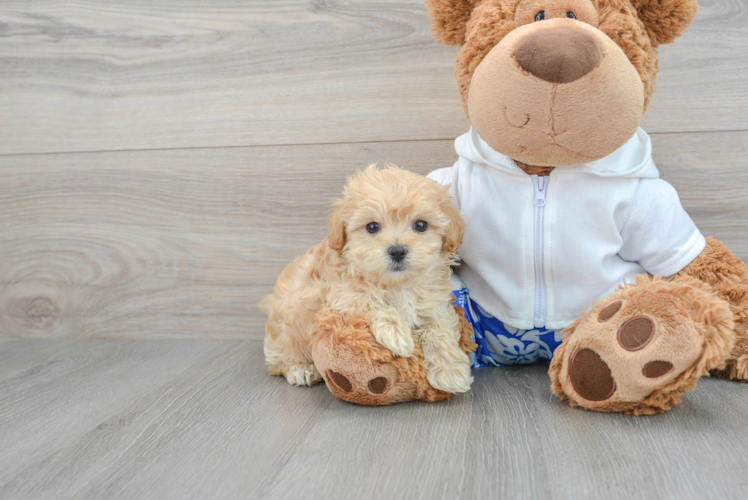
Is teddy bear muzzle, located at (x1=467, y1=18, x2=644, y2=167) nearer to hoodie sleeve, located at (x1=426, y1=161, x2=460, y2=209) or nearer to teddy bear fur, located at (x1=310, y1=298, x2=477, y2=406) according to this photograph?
hoodie sleeve, located at (x1=426, y1=161, x2=460, y2=209)

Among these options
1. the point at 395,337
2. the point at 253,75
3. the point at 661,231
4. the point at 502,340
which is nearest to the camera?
the point at 395,337

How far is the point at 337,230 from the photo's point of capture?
3.15 ft

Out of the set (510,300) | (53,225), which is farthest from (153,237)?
(510,300)

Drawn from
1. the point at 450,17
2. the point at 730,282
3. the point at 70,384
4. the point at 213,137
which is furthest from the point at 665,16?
the point at 70,384

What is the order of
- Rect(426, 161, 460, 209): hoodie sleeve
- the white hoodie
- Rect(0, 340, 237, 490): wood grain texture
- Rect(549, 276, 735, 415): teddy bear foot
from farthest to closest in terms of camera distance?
Rect(426, 161, 460, 209): hoodie sleeve
the white hoodie
Rect(0, 340, 237, 490): wood grain texture
Rect(549, 276, 735, 415): teddy bear foot

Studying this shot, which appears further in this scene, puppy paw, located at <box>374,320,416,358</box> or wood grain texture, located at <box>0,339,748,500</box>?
puppy paw, located at <box>374,320,416,358</box>

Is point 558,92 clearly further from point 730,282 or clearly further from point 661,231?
point 730,282

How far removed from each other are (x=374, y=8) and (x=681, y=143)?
719mm

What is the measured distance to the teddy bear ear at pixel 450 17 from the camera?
101cm

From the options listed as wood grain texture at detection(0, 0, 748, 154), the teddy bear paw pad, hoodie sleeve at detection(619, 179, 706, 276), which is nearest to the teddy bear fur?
the teddy bear paw pad

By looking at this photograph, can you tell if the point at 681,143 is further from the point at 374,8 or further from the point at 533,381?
the point at 374,8

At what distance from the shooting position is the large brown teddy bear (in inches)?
32.9

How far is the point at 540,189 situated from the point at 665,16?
0.33 m

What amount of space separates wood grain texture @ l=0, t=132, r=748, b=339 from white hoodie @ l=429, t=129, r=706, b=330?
0.31 metres
